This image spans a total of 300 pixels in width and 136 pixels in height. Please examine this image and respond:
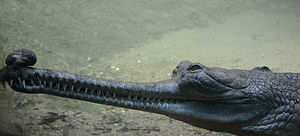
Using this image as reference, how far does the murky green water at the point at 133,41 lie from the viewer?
5.07 meters

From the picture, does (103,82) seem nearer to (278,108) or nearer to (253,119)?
(253,119)

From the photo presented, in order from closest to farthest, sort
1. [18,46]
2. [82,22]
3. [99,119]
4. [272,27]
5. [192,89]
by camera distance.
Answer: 1. [192,89]
2. [99,119]
3. [18,46]
4. [82,22]
5. [272,27]

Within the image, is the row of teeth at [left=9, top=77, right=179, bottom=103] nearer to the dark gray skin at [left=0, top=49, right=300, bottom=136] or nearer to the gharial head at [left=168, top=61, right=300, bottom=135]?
the dark gray skin at [left=0, top=49, right=300, bottom=136]

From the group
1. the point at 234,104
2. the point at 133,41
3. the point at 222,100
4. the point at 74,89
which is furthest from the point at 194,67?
the point at 133,41

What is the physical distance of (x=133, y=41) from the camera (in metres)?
9.55

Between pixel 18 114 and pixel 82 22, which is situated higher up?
pixel 82 22

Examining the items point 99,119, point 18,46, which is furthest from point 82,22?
point 99,119

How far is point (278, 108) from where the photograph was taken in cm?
360

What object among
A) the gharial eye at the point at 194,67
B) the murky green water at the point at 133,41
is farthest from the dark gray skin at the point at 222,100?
the murky green water at the point at 133,41

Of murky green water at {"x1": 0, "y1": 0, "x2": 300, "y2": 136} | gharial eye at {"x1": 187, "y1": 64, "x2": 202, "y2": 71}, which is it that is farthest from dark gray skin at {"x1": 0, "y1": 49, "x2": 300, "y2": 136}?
murky green water at {"x1": 0, "y1": 0, "x2": 300, "y2": 136}

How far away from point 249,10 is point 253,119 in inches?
452

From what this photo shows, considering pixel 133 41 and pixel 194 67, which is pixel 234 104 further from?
pixel 133 41

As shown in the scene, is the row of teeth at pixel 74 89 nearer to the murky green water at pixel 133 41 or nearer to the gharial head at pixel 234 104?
the gharial head at pixel 234 104

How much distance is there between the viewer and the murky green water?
16.6 feet
